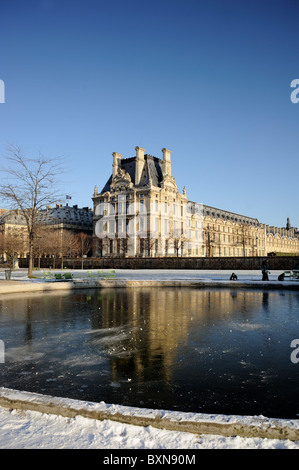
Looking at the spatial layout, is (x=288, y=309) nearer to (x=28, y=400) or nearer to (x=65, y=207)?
(x=28, y=400)

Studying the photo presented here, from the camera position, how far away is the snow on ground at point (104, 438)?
340 centimetres

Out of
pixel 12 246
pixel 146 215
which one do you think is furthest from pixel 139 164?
pixel 12 246

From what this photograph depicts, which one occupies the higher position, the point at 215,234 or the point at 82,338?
the point at 215,234

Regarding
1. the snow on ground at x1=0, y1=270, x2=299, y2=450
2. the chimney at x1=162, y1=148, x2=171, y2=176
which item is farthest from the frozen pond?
the chimney at x1=162, y1=148, x2=171, y2=176

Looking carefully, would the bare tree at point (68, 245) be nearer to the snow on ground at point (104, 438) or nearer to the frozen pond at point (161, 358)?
the frozen pond at point (161, 358)

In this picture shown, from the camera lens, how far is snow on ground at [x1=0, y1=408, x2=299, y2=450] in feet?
11.1

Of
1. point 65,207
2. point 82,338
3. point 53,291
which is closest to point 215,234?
point 65,207

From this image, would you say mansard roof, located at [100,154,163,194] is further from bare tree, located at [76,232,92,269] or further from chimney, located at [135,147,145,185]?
bare tree, located at [76,232,92,269]

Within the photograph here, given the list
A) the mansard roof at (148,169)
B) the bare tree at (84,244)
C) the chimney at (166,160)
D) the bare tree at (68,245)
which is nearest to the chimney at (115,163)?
the mansard roof at (148,169)

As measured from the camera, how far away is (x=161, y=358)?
6789 mm

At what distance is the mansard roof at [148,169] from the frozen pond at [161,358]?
62133mm

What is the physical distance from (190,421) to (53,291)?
1873cm

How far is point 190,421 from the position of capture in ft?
11.9

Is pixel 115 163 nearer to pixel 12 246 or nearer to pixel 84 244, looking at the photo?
pixel 84 244
